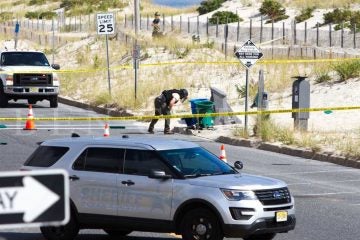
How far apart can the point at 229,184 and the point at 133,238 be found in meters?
1.90

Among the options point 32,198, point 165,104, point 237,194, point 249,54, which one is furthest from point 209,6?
point 32,198

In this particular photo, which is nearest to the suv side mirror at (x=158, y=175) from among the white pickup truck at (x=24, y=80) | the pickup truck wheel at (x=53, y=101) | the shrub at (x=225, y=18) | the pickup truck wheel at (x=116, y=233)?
the pickup truck wheel at (x=116, y=233)

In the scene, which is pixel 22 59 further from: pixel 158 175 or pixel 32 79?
pixel 158 175

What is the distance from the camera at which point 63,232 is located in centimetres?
1091

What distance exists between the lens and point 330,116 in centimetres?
2803

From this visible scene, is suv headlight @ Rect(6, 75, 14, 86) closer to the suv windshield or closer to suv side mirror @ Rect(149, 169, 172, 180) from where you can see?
the suv windshield

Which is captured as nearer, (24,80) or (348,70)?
(348,70)

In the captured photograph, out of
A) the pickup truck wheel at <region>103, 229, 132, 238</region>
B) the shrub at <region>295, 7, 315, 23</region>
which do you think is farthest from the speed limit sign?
the shrub at <region>295, 7, 315, 23</region>

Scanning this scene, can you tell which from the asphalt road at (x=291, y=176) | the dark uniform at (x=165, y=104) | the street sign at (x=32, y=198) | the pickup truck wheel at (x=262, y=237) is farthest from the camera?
the dark uniform at (x=165, y=104)

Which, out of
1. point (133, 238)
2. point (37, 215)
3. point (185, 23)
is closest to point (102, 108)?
point (133, 238)

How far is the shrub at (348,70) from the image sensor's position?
32.0 m

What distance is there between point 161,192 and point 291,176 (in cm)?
793

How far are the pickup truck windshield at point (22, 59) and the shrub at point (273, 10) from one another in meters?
33.6

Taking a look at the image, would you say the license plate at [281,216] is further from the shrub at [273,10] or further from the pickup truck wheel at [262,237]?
the shrub at [273,10]
